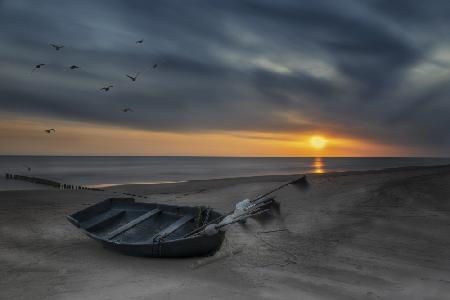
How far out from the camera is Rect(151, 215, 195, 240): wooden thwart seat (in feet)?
39.7

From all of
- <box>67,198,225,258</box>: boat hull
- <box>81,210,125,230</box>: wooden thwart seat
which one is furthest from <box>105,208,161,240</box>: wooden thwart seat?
<box>81,210,125,230</box>: wooden thwart seat

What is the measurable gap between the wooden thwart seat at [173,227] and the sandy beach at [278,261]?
865 millimetres

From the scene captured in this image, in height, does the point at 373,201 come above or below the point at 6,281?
above

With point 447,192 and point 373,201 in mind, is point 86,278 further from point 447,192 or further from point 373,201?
point 447,192

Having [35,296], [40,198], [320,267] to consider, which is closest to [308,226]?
[320,267]

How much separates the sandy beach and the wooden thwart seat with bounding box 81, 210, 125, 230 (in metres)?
0.64

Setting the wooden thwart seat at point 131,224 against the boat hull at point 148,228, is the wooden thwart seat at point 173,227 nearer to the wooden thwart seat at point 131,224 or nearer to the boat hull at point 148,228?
the boat hull at point 148,228

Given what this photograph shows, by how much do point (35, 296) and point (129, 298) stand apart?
2.33 m

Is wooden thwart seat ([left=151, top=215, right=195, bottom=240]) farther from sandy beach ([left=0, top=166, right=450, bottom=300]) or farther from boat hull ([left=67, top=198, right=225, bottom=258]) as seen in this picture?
sandy beach ([left=0, top=166, right=450, bottom=300])

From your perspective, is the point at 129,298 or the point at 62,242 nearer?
the point at 129,298

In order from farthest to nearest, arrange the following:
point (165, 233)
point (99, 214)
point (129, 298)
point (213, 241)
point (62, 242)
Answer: point (99, 214), point (62, 242), point (165, 233), point (213, 241), point (129, 298)

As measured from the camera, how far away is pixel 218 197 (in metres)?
26.8

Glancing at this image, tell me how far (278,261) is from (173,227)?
380 centimetres

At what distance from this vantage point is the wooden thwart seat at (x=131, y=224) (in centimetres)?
1317
